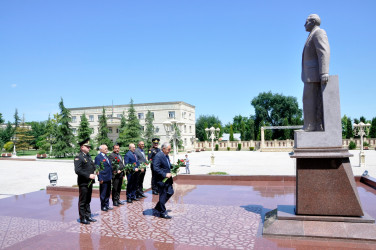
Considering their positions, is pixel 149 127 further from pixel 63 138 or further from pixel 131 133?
pixel 63 138

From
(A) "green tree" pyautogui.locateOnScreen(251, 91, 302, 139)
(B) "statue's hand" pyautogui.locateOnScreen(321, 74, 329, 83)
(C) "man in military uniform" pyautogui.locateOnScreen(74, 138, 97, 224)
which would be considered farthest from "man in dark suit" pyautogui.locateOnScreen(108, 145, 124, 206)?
(A) "green tree" pyautogui.locateOnScreen(251, 91, 302, 139)

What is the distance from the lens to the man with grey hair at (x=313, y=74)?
5199 millimetres

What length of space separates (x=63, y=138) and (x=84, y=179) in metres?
30.2

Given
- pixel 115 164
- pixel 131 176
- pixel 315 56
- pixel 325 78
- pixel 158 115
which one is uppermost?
pixel 158 115

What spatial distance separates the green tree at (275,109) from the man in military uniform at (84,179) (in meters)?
59.2

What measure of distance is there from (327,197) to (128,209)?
4.64m

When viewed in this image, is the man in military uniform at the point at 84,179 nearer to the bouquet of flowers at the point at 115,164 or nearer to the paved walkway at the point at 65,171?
the bouquet of flowers at the point at 115,164

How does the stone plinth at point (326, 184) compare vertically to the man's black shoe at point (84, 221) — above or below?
above

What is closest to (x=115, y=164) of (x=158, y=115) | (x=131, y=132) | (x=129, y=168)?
(x=129, y=168)

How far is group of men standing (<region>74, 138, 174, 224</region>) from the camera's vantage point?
6.04 m

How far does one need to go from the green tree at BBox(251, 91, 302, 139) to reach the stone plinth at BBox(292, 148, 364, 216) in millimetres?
59005

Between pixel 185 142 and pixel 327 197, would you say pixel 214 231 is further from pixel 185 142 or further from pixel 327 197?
pixel 185 142

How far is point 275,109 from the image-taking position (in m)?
64.4

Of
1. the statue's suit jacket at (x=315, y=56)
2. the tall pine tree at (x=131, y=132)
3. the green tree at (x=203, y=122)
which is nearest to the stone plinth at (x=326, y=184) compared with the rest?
the statue's suit jacket at (x=315, y=56)
